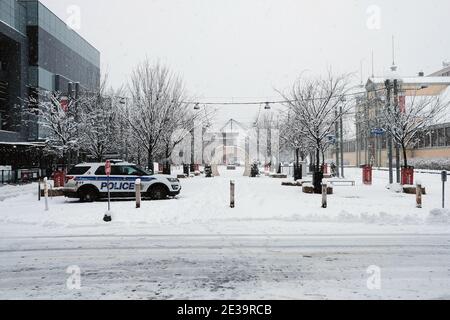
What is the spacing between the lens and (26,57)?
50.0 metres

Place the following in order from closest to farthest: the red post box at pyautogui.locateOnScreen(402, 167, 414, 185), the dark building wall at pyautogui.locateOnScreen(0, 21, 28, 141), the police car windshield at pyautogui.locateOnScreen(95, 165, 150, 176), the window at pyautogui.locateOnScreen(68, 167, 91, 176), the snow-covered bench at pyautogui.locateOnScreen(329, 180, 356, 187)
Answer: the window at pyautogui.locateOnScreen(68, 167, 91, 176), the police car windshield at pyautogui.locateOnScreen(95, 165, 150, 176), the red post box at pyautogui.locateOnScreen(402, 167, 414, 185), the snow-covered bench at pyautogui.locateOnScreen(329, 180, 356, 187), the dark building wall at pyautogui.locateOnScreen(0, 21, 28, 141)

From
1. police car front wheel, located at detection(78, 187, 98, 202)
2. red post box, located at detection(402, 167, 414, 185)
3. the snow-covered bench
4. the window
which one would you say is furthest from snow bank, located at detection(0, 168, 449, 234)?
the snow-covered bench

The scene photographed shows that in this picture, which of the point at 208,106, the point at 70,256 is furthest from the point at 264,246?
the point at 208,106

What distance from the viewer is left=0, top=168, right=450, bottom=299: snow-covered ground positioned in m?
5.89

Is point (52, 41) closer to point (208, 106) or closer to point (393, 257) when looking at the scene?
Result: point (208, 106)

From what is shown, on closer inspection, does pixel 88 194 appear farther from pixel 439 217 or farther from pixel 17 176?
pixel 17 176

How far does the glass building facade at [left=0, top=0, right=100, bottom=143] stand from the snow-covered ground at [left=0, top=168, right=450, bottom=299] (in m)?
33.5

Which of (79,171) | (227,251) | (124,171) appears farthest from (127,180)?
(227,251)

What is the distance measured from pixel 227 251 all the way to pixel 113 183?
10529 mm

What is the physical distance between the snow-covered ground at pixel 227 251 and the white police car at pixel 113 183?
2359mm

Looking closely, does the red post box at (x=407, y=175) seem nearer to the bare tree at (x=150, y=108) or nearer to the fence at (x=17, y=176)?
the bare tree at (x=150, y=108)

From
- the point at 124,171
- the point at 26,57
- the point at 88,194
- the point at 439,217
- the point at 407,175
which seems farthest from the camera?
the point at 26,57

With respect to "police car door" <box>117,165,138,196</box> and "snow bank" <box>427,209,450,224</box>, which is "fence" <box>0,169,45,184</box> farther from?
"snow bank" <box>427,209,450,224</box>

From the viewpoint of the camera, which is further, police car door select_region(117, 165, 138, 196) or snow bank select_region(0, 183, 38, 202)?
snow bank select_region(0, 183, 38, 202)
